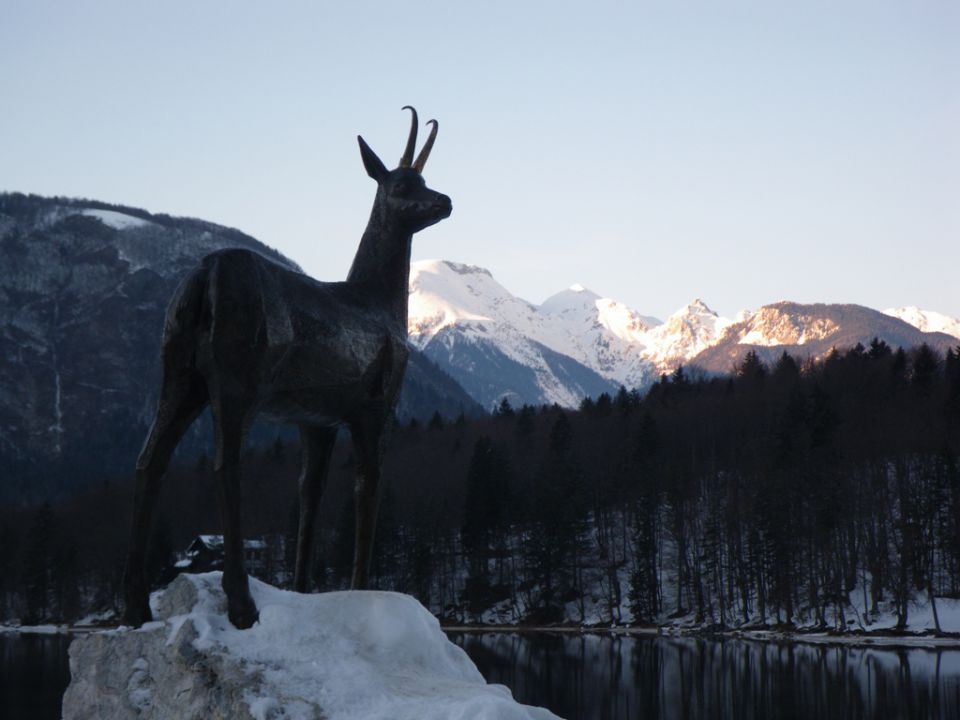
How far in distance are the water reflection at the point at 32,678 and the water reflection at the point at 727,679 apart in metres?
14.0

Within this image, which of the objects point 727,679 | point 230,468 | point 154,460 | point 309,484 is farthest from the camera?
point 727,679

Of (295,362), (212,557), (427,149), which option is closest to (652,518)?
(212,557)

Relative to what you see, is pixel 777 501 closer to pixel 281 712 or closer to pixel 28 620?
pixel 28 620

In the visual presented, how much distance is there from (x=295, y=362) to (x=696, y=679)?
109 feet

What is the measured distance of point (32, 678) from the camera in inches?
1741

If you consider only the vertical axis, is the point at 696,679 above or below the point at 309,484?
below

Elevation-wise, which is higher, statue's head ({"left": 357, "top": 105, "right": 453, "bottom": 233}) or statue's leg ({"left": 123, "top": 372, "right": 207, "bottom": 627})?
statue's head ({"left": 357, "top": 105, "right": 453, "bottom": 233})

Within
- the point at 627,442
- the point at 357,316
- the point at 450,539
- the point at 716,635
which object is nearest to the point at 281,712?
the point at 357,316

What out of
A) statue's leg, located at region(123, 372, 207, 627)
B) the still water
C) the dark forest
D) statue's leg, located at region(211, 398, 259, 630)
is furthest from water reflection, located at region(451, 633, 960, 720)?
statue's leg, located at region(211, 398, 259, 630)

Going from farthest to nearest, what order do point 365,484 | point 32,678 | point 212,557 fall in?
point 212,557 → point 32,678 → point 365,484

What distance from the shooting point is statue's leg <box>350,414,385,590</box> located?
14.0 meters

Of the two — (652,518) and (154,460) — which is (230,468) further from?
(652,518)

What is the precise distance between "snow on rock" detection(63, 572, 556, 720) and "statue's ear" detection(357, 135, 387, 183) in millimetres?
5383

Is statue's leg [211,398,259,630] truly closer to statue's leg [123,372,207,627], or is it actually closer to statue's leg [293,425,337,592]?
statue's leg [123,372,207,627]
